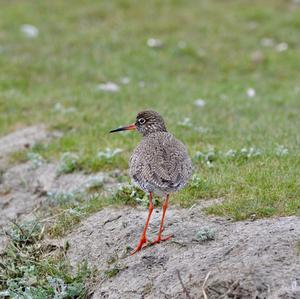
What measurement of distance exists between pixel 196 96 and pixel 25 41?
4.88m

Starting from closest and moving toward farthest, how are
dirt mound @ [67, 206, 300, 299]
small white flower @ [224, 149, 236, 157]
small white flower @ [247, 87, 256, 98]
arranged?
dirt mound @ [67, 206, 300, 299] → small white flower @ [224, 149, 236, 157] → small white flower @ [247, 87, 256, 98]

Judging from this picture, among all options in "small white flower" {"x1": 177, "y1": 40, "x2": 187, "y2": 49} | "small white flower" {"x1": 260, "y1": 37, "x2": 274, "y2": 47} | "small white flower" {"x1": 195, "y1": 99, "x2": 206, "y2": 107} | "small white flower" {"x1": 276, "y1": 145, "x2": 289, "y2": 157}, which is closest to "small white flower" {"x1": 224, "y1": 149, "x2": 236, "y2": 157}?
"small white flower" {"x1": 276, "y1": 145, "x2": 289, "y2": 157}

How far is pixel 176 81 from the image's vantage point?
1486cm

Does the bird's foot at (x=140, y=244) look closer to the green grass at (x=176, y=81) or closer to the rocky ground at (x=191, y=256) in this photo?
the rocky ground at (x=191, y=256)

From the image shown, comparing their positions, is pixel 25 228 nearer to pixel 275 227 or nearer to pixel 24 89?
pixel 275 227

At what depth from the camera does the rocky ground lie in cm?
616

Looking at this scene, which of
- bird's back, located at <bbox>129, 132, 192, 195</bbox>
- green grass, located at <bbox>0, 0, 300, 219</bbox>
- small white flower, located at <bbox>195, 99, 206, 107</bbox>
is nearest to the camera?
bird's back, located at <bbox>129, 132, 192, 195</bbox>

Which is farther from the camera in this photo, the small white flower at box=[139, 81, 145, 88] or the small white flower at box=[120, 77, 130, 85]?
the small white flower at box=[120, 77, 130, 85]

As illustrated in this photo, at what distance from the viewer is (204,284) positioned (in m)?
6.21

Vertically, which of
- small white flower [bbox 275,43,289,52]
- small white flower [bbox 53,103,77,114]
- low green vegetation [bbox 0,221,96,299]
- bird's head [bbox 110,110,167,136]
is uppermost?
bird's head [bbox 110,110,167,136]

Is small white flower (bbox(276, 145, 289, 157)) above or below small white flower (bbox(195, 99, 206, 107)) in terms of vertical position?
above

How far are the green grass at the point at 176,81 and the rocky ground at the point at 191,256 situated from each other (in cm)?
41

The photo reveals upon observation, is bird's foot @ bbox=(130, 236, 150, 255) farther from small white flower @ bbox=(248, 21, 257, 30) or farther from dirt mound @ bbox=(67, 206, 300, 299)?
small white flower @ bbox=(248, 21, 257, 30)

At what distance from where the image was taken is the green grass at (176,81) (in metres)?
8.93
